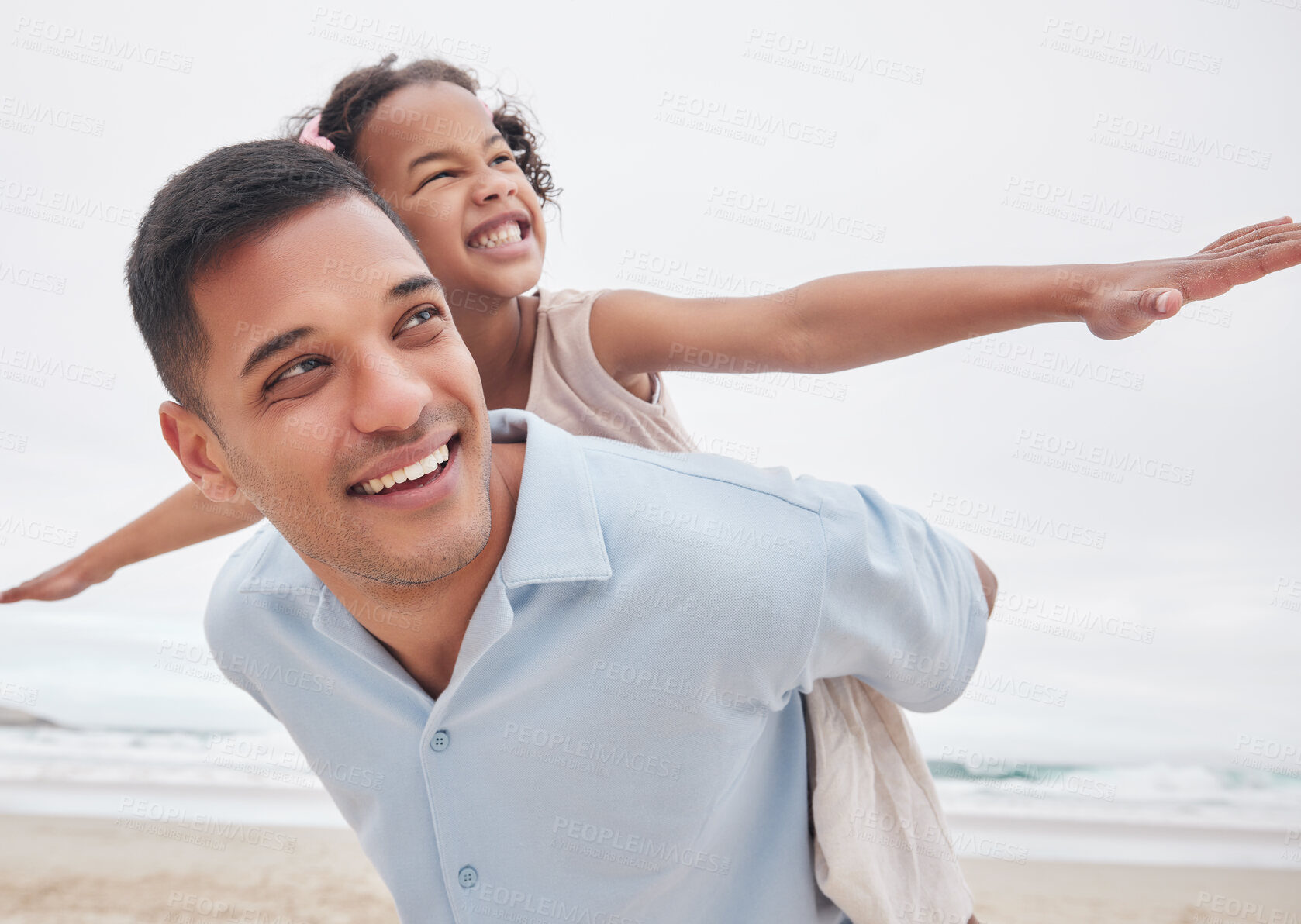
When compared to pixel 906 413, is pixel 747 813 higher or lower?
lower

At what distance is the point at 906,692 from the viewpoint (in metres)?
1.47

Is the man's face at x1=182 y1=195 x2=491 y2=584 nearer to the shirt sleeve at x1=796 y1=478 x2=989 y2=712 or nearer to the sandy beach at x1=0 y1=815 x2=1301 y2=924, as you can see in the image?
the shirt sleeve at x1=796 y1=478 x2=989 y2=712

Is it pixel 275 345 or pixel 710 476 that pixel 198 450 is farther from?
pixel 710 476

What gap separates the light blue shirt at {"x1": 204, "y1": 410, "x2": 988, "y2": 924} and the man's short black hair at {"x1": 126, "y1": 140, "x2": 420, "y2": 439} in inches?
15.2

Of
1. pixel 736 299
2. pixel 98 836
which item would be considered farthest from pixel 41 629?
pixel 736 299

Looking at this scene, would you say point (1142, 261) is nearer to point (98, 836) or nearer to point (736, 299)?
point (736, 299)

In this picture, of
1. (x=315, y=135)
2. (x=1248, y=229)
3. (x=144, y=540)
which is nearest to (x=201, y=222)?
(x=315, y=135)

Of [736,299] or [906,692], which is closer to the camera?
[906,692]

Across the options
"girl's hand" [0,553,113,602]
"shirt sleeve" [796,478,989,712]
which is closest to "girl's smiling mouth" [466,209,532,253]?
"shirt sleeve" [796,478,989,712]

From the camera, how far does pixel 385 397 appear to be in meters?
1.20

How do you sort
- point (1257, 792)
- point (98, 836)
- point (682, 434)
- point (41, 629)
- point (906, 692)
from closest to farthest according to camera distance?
1. point (906, 692)
2. point (682, 434)
3. point (98, 836)
4. point (1257, 792)
5. point (41, 629)

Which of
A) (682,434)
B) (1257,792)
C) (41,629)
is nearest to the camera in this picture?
(682,434)

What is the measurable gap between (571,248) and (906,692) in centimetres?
329

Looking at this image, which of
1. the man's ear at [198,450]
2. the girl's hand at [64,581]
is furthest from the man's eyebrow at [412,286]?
the girl's hand at [64,581]
